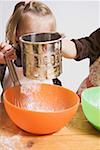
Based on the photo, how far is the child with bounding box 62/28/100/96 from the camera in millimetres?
917

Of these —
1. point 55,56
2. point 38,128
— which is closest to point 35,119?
point 38,128

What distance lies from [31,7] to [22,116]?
1.14ft

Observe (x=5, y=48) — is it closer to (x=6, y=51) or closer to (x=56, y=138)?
(x=6, y=51)

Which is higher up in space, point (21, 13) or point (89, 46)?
point (21, 13)

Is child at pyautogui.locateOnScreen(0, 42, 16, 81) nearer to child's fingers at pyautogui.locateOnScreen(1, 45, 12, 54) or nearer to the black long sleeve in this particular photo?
child's fingers at pyautogui.locateOnScreen(1, 45, 12, 54)

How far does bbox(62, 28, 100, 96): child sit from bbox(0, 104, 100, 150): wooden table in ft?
0.82

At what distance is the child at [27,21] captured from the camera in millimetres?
829

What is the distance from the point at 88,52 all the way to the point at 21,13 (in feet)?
0.85

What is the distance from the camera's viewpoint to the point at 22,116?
2.19ft

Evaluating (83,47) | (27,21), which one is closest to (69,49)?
(83,47)

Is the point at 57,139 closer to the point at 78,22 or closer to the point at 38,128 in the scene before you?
the point at 38,128

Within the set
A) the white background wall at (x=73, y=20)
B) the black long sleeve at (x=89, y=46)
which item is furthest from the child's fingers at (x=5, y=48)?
the black long sleeve at (x=89, y=46)

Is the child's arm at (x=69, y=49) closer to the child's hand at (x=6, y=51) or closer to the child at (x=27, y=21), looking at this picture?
the child at (x=27, y=21)

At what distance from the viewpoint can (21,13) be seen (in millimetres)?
849
